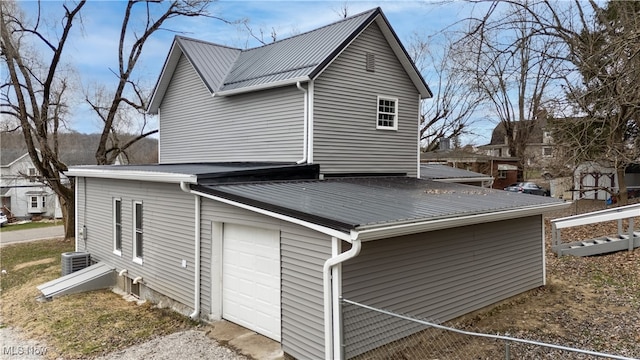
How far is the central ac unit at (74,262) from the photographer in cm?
1270

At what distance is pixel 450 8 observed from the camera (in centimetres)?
747

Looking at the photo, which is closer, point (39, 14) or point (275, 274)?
point (275, 274)

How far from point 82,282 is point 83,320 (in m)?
2.79

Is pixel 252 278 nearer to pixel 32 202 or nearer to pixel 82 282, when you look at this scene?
pixel 82 282

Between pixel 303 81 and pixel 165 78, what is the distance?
21.9 ft

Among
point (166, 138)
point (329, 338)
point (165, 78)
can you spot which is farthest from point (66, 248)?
point (329, 338)

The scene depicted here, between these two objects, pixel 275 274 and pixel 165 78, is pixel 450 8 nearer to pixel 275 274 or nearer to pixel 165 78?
pixel 275 274

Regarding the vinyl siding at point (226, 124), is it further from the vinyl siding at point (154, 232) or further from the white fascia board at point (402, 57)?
the white fascia board at point (402, 57)

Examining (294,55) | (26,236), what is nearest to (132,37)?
(294,55)

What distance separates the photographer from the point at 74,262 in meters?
12.8

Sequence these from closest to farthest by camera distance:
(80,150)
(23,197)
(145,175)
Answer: (145,175)
(23,197)
(80,150)

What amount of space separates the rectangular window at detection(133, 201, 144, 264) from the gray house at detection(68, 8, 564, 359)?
0.05 m

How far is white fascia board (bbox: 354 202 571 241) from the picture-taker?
5.40 meters

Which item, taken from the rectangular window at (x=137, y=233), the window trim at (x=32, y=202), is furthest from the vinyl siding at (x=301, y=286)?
the window trim at (x=32, y=202)
